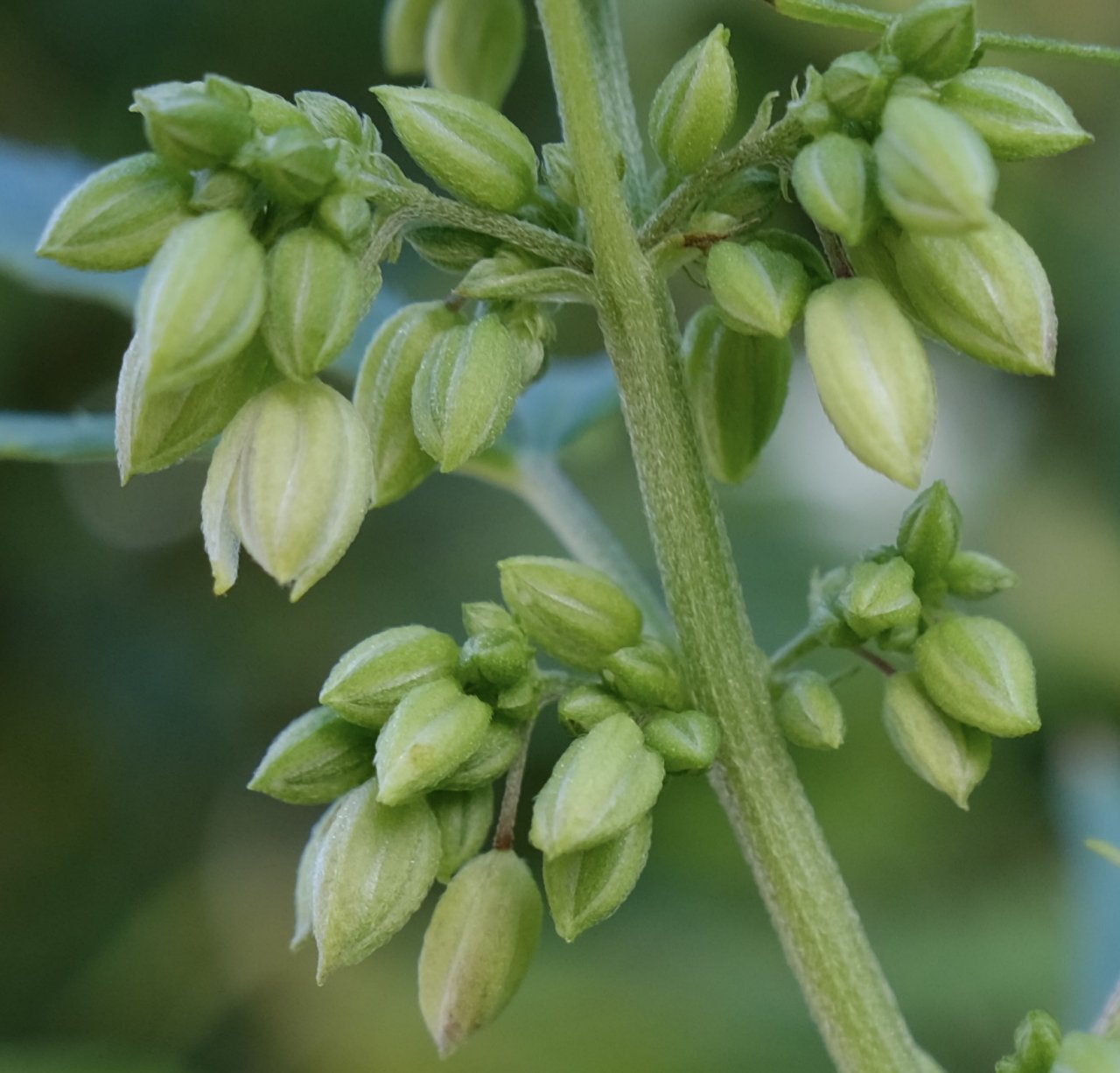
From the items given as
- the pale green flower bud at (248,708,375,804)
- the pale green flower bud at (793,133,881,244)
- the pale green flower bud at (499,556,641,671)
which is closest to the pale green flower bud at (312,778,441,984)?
the pale green flower bud at (248,708,375,804)

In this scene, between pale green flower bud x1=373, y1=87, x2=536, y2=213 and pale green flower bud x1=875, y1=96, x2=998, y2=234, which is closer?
pale green flower bud x1=875, y1=96, x2=998, y2=234

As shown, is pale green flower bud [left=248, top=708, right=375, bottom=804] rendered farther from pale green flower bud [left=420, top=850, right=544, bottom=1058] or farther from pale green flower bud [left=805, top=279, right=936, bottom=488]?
pale green flower bud [left=805, top=279, right=936, bottom=488]

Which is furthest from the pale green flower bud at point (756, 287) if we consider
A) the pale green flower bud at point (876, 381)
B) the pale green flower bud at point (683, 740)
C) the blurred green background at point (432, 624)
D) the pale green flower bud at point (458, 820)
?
the blurred green background at point (432, 624)

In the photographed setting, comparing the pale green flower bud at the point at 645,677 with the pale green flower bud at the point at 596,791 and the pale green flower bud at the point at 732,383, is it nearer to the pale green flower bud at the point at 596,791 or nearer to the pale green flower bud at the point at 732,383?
the pale green flower bud at the point at 596,791

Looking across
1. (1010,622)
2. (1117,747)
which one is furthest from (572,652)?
(1010,622)

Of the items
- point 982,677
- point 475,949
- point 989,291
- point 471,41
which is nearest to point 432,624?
point 471,41

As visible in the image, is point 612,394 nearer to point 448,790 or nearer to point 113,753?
point 448,790

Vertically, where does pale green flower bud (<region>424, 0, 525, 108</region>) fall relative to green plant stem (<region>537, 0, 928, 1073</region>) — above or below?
above
